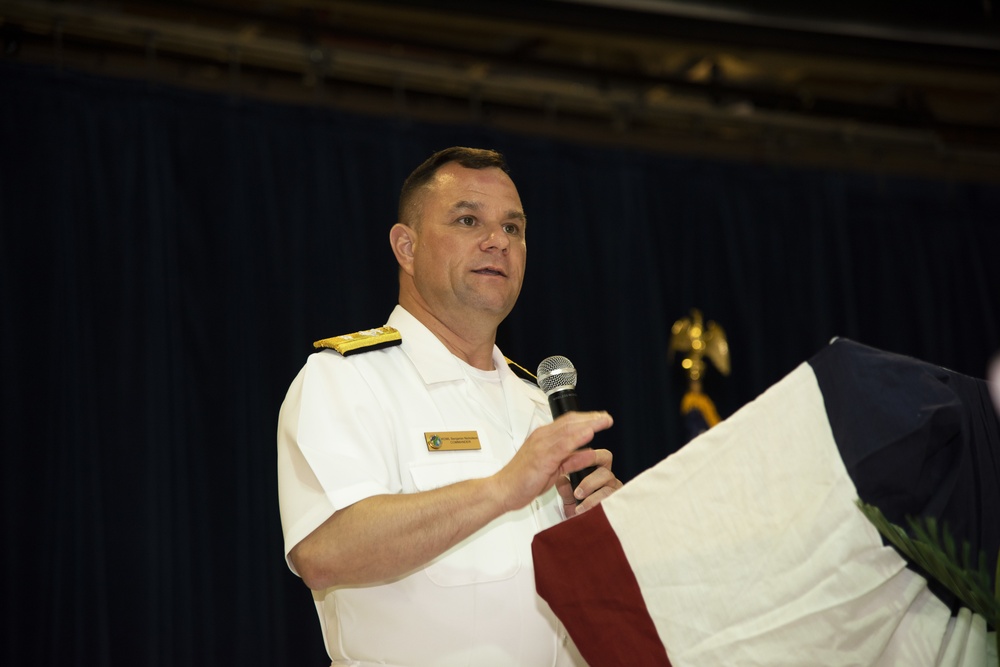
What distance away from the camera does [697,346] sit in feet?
15.6

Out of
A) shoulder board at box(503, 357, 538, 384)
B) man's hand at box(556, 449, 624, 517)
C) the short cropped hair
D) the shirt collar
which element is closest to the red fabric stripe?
man's hand at box(556, 449, 624, 517)

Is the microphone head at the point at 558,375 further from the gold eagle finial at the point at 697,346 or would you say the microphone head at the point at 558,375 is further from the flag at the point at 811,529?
the gold eagle finial at the point at 697,346

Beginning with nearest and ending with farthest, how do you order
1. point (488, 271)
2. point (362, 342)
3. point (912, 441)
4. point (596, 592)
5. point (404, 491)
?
point (912, 441) → point (596, 592) → point (404, 491) → point (362, 342) → point (488, 271)

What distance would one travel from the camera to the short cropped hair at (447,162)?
2.42m

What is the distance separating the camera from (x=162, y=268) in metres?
3.98

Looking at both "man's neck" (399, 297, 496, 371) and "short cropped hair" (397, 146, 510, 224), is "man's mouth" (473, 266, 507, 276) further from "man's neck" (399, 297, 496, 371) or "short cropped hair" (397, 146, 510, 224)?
"short cropped hair" (397, 146, 510, 224)

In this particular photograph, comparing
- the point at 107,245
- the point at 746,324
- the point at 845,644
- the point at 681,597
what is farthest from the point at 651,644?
the point at 746,324

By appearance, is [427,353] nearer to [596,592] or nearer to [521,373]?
[521,373]

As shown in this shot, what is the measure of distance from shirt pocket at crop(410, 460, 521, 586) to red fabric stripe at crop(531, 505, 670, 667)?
379mm

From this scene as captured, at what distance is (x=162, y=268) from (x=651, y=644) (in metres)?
2.98

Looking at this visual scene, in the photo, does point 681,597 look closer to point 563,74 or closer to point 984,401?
point 984,401

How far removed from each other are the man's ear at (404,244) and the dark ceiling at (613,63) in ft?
4.68

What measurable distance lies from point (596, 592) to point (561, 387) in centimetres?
48

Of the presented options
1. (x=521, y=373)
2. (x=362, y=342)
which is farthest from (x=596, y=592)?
(x=521, y=373)
